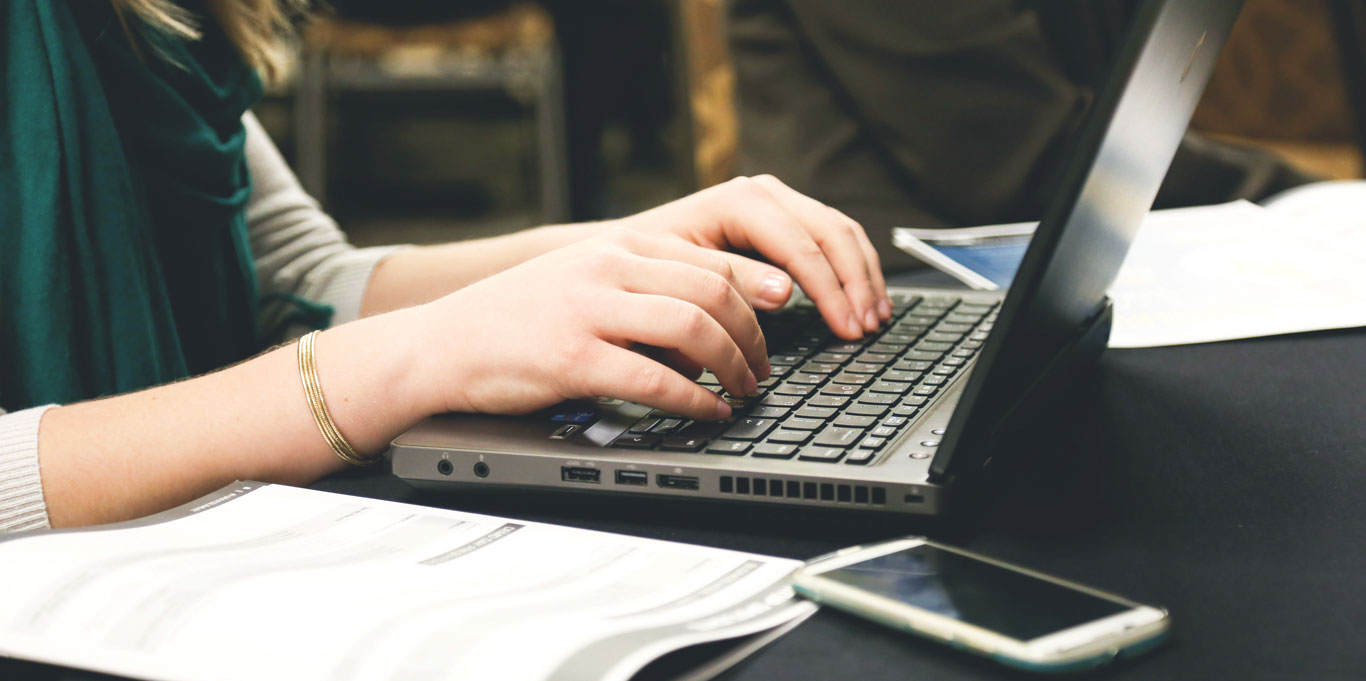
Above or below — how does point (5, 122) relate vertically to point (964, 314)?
above

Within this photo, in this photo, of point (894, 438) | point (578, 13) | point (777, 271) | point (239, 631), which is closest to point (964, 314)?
point (777, 271)

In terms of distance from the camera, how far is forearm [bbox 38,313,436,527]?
50 centimetres

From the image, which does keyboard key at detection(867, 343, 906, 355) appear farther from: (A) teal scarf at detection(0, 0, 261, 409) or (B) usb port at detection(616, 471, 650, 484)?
(A) teal scarf at detection(0, 0, 261, 409)

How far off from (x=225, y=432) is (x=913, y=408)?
33cm

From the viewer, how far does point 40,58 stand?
0.72 meters

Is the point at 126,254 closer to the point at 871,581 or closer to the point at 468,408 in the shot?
the point at 468,408

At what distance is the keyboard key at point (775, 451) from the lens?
0.43m

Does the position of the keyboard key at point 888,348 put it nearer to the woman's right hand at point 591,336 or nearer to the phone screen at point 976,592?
the woman's right hand at point 591,336

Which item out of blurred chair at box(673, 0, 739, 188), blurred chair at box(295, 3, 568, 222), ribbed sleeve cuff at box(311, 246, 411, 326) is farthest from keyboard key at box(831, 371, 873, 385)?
blurred chair at box(295, 3, 568, 222)

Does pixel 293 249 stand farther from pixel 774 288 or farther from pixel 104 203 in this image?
pixel 774 288

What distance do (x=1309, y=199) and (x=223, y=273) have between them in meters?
0.99

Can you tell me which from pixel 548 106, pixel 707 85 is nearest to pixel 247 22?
pixel 707 85

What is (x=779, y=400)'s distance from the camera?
514mm

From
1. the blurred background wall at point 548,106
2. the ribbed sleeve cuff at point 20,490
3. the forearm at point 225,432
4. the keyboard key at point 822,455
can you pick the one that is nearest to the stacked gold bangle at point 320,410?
the forearm at point 225,432
